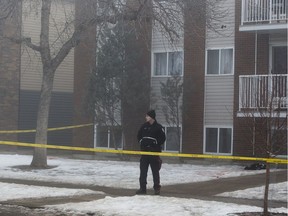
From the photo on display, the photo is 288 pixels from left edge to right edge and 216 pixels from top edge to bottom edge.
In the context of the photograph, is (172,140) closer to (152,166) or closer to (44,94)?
(44,94)

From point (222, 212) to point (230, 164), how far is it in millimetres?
11079

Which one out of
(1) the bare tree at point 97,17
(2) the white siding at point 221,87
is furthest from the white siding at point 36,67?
(1) the bare tree at point 97,17

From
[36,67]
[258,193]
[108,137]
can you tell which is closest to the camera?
[258,193]

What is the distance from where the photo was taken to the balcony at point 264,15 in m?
19.0

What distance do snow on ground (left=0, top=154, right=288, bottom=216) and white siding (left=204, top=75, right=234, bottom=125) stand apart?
242 centimetres

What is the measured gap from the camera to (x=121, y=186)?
13.6 m

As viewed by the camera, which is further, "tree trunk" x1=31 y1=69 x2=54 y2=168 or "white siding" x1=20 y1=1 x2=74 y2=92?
"white siding" x1=20 y1=1 x2=74 y2=92

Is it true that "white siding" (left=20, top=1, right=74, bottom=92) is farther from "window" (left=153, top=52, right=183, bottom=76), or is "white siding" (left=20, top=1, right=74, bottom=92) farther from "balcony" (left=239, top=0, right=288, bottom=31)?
"balcony" (left=239, top=0, right=288, bottom=31)

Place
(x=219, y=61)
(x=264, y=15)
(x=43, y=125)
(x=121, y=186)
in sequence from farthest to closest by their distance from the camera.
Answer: (x=219, y=61) → (x=264, y=15) → (x=43, y=125) → (x=121, y=186)

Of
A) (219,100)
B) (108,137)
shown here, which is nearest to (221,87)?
(219,100)

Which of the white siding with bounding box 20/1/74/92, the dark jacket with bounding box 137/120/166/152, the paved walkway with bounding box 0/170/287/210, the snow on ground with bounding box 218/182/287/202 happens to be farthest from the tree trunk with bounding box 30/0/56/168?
the white siding with bounding box 20/1/74/92

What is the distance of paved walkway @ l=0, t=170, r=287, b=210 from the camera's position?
10977mm

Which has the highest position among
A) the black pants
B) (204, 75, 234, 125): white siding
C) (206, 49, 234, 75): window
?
(206, 49, 234, 75): window

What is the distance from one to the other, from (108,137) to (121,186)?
10854 millimetres
